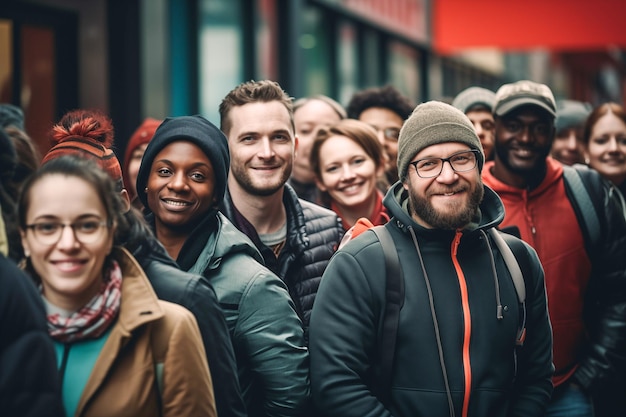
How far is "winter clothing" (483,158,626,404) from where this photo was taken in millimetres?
5172

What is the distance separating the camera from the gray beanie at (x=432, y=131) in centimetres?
409

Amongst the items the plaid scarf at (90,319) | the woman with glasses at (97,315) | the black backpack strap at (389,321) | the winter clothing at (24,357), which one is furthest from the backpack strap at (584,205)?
the winter clothing at (24,357)

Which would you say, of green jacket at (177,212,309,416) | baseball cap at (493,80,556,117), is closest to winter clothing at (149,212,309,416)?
green jacket at (177,212,309,416)

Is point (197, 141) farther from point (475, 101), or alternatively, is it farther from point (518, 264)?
point (475, 101)

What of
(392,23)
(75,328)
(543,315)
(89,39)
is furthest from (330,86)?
(75,328)

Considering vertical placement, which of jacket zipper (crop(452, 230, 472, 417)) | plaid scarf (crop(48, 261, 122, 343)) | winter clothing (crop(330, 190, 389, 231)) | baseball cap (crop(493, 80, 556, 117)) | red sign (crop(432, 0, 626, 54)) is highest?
red sign (crop(432, 0, 626, 54))

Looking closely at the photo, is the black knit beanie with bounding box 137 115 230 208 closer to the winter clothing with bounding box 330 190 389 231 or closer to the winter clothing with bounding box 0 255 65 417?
the winter clothing with bounding box 0 255 65 417

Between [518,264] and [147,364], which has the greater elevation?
[518,264]

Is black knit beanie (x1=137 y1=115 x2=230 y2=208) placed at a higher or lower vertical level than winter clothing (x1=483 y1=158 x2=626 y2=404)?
higher

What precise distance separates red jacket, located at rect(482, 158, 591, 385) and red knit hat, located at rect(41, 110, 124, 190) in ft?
6.98

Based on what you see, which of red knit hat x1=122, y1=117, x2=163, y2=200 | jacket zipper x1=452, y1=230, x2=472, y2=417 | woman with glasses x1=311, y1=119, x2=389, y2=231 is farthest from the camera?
red knit hat x1=122, y1=117, x2=163, y2=200

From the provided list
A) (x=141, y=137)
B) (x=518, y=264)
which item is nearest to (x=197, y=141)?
(x=518, y=264)

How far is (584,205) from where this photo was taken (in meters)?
5.26

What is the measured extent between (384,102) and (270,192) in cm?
236
